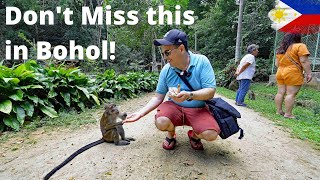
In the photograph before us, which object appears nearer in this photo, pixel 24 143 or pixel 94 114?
pixel 24 143

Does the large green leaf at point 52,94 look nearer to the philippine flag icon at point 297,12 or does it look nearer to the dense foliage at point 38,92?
the dense foliage at point 38,92

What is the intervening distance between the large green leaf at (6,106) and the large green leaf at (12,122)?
0.81 feet

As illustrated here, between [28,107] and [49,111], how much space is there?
1.37 feet

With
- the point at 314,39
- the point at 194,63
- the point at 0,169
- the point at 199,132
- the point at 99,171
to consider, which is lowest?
the point at 0,169

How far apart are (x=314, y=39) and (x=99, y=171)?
34.8 feet

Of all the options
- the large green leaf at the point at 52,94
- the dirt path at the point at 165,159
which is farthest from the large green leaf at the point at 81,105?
the dirt path at the point at 165,159

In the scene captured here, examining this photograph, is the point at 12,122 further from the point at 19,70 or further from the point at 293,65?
the point at 293,65

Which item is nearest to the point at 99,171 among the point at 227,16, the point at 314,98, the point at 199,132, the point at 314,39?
the point at 199,132

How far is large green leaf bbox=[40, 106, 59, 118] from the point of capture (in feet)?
14.7

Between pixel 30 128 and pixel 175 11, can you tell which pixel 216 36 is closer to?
pixel 175 11

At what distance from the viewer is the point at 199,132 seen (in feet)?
7.42

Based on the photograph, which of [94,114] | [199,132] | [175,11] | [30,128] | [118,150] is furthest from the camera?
[175,11]

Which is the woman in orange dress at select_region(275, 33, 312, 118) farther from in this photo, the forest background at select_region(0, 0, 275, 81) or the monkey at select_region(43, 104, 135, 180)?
the forest background at select_region(0, 0, 275, 81)

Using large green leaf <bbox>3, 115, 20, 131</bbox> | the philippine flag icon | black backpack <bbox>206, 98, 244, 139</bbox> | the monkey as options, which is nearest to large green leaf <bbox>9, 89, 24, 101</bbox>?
large green leaf <bbox>3, 115, 20, 131</bbox>
